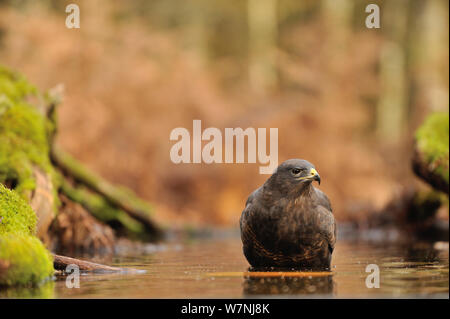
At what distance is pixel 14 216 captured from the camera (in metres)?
5.99

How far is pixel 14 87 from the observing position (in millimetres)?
9078

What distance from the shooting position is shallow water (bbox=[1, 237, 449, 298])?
456cm

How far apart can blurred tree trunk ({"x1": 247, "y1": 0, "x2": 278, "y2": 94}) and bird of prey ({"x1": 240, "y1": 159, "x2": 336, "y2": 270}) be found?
2643 centimetres

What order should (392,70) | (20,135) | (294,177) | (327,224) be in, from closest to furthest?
(294,177) < (327,224) < (20,135) < (392,70)

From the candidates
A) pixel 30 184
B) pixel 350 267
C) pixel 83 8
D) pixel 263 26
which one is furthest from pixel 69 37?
pixel 263 26

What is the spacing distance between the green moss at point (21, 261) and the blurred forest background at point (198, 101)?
909cm

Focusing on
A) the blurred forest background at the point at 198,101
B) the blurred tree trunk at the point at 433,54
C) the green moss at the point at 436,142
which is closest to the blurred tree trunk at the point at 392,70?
the blurred forest background at the point at 198,101

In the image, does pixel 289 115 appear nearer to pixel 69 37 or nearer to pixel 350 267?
pixel 69 37

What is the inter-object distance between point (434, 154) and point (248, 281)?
4314mm

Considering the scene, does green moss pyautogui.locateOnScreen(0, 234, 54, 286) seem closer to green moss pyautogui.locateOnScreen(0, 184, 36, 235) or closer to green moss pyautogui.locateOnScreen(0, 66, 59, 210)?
green moss pyautogui.locateOnScreen(0, 184, 36, 235)

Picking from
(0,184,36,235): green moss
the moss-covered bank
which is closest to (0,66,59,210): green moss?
(0,184,36,235): green moss

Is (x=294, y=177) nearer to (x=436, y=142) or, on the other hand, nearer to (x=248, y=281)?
(x=248, y=281)

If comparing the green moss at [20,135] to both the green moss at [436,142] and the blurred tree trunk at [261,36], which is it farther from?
the blurred tree trunk at [261,36]

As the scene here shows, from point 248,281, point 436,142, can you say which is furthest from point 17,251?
point 436,142
